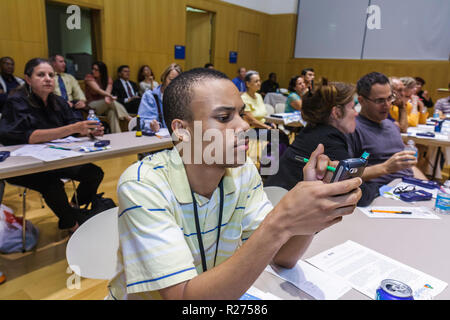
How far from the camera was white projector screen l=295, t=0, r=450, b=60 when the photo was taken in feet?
25.6

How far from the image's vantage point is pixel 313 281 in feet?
3.26

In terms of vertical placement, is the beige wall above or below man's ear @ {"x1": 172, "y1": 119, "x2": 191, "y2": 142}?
above

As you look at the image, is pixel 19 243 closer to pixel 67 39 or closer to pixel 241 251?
pixel 241 251

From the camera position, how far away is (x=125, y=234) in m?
0.85

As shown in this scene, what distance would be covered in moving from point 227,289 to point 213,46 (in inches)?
358

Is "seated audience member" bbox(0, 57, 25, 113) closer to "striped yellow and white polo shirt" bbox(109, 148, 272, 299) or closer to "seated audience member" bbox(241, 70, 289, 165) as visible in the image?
"seated audience member" bbox(241, 70, 289, 165)

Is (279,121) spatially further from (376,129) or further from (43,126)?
(43,126)

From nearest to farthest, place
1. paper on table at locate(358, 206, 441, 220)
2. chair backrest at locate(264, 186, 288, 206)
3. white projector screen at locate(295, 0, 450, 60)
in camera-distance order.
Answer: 1. paper on table at locate(358, 206, 441, 220)
2. chair backrest at locate(264, 186, 288, 206)
3. white projector screen at locate(295, 0, 450, 60)

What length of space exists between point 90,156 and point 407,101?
4140 millimetres

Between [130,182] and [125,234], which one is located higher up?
[130,182]

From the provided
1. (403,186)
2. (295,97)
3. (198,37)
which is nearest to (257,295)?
(403,186)

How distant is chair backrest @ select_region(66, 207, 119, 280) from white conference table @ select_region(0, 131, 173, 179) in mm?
1100

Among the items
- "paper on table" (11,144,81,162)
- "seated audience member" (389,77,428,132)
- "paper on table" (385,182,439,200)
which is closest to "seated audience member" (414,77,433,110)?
"seated audience member" (389,77,428,132)
